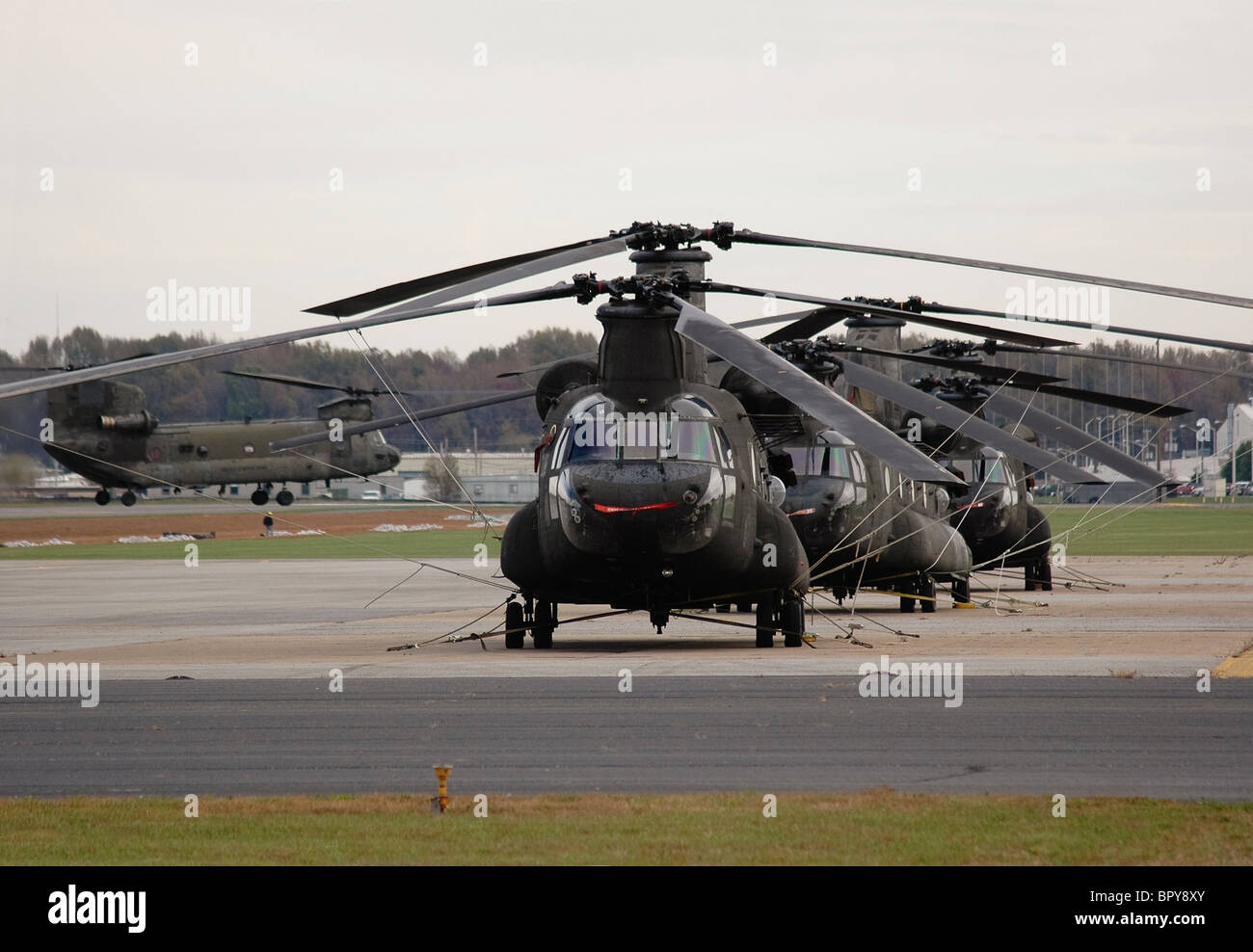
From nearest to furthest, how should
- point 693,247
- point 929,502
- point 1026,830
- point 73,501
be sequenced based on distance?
point 1026,830, point 693,247, point 929,502, point 73,501

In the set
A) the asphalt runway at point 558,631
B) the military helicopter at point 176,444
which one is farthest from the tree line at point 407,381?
the asphalt runway at point 558,631

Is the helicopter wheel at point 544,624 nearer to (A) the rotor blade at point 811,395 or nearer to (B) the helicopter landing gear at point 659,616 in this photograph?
(B) the helicopter landing gear at point 659,616

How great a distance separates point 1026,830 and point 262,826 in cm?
442

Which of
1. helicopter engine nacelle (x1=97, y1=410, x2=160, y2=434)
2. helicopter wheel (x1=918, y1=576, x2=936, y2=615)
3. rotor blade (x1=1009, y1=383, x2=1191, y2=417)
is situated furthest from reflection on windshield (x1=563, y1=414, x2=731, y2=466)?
helicopter engine nacelle (x1=97, y1=410, x2=160, y2=434)

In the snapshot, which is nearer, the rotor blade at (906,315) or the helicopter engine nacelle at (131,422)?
the rotor blade at (906,315)

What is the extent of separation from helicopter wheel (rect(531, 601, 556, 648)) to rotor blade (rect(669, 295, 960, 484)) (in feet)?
19.5

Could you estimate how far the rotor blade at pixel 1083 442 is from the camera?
20.6 m

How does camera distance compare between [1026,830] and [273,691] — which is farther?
[273,691]

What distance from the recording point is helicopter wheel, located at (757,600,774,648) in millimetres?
20375

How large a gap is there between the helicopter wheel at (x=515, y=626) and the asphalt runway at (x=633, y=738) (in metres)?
4.21

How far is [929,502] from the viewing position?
2806 cm
